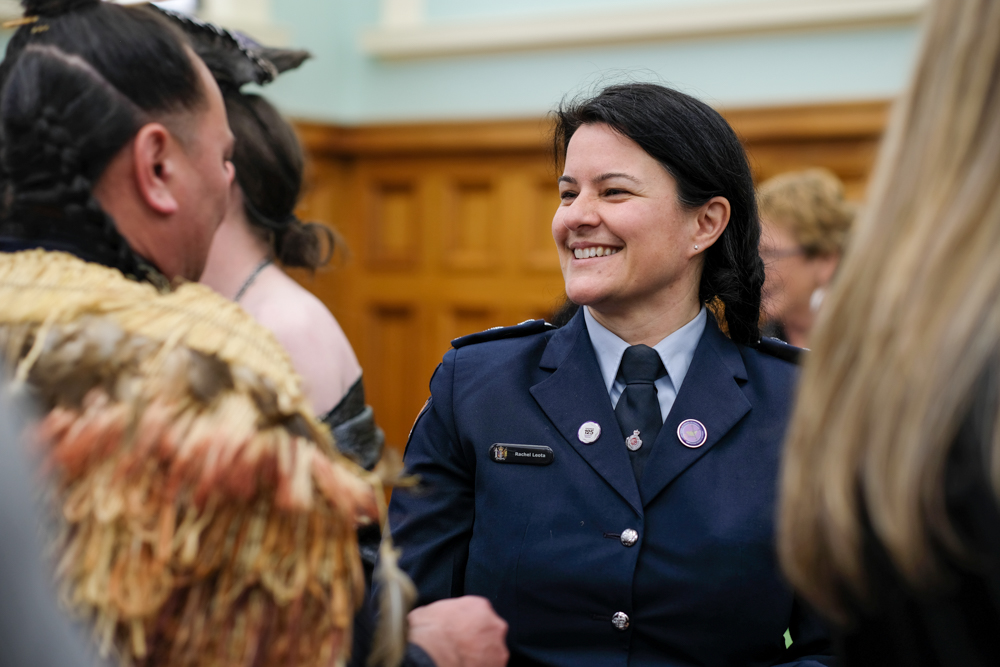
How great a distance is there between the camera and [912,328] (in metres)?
0.69

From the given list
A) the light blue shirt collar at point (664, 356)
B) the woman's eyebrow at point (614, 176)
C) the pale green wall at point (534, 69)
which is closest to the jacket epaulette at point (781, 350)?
the light blue shirt collar at point (664, 356)

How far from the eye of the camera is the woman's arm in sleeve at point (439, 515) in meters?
1.44

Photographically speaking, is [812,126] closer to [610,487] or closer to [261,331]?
[610,487]

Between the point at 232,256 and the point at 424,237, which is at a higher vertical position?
the point at 232,256

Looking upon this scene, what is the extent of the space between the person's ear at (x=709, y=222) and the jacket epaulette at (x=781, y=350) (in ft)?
0.65

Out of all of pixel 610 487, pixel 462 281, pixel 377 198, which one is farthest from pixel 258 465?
pixel 377 198

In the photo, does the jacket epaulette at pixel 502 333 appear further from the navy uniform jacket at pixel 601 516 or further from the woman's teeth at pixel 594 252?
the woman's teeth at pixel 594 252

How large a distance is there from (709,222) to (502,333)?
409 millimetres

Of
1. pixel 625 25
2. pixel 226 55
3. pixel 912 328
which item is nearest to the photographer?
pixel 912 328

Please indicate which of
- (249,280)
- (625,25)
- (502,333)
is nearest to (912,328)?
(502,333)

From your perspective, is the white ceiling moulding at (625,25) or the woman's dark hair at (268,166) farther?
the white ceiling moulding at (625,25)

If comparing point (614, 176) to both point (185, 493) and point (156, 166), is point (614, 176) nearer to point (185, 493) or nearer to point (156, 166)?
point (156, 166)

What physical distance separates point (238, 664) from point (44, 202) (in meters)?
0.57

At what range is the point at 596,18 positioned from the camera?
3582 mm
